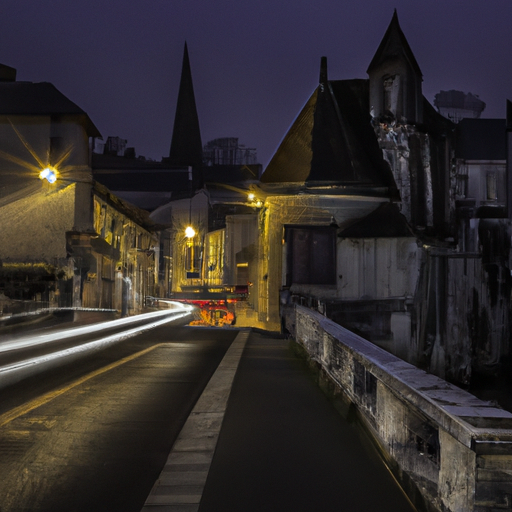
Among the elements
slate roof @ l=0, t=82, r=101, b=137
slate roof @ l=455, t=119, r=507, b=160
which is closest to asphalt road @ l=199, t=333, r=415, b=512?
slate roof @ l=455, t=119, r=507, b=160

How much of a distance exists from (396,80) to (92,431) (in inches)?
1164

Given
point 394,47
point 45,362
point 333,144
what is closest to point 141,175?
point 333,144

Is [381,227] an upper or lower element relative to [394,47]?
lower

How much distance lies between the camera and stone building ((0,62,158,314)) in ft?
102

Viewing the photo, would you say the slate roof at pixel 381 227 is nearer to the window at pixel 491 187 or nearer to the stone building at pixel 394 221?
the stone building at pixel 394 221

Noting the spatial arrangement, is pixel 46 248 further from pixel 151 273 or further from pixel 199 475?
pixel 199 475

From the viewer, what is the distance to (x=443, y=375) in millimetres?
30281

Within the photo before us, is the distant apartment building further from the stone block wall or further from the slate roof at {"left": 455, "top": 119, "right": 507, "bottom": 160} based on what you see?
the stone block wall

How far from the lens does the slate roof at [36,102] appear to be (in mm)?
35281

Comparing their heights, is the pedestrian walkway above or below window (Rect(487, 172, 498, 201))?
below

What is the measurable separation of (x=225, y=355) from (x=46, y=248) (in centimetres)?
2087

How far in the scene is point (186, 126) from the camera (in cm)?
7944

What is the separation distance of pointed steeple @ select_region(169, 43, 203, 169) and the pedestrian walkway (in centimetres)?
6710

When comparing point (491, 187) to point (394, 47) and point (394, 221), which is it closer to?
point (394, 221)
